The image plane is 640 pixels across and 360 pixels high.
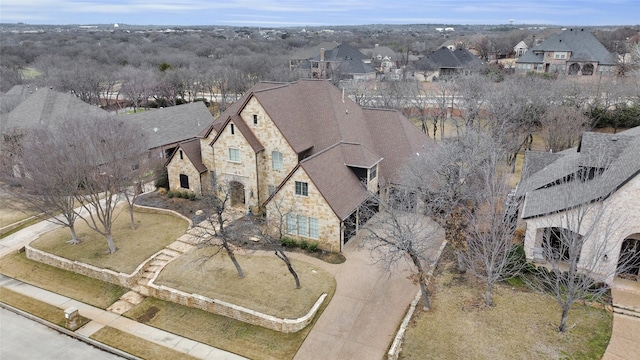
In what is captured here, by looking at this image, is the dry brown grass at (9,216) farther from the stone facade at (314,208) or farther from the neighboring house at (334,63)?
the neighboring house at (334,63)

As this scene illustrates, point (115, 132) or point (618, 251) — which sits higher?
point (115, 132)

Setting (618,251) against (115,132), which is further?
(115,132)

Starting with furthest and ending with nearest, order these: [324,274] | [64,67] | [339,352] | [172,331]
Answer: [64,67] < [324,274] < [172,331] < [339,352]

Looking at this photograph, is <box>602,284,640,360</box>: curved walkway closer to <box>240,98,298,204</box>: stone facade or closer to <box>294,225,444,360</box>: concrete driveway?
<box>294,225,444,360</box>: concrete driveway

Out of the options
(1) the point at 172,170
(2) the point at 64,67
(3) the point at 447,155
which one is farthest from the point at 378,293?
(2) the point at 64,67

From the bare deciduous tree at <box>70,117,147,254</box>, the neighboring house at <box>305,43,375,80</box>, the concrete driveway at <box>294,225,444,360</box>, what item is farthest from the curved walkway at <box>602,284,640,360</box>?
the neighboring house at <box>305,43,375,80</box>

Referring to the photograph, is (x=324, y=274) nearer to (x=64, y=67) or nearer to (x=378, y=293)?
(x=378, y=293)
